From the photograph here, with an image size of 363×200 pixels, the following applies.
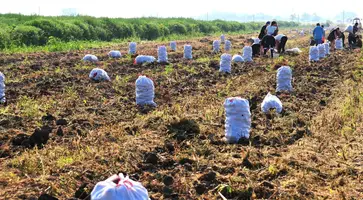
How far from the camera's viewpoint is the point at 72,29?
22.4 meters

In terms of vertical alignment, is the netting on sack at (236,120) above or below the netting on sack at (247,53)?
below

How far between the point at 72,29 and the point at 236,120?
743 inches

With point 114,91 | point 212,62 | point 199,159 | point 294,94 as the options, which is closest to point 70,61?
point 212,62

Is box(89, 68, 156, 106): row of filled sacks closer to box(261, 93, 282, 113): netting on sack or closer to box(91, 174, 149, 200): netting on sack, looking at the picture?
box(261, 93, 282, 113): netting on sack

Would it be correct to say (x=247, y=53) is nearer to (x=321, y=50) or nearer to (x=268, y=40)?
(x=268, y=40)

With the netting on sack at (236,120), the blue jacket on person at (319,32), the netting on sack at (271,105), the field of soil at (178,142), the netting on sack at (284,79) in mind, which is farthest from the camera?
the blue jacket on person at (319,32)

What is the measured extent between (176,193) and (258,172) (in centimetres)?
89

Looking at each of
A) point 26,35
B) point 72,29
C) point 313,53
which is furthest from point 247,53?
point 72,29

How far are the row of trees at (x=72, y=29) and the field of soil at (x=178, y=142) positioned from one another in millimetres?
10301

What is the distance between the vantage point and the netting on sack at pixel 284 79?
799 centimetres

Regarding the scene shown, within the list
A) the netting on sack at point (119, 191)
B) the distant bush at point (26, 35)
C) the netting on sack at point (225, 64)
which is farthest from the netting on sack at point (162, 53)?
the netting on sack at point (119, 191)

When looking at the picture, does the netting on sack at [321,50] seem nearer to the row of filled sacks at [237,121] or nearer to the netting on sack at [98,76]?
the netting on sack at [98,76]

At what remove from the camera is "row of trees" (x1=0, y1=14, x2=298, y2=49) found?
18.6 m

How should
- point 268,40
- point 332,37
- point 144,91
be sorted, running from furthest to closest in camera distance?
point 332,37 → point 268,40 → point 144,91
